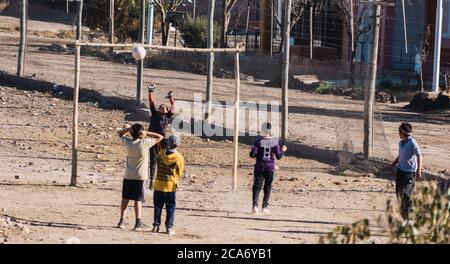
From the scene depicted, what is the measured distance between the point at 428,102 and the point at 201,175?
12.2 metres

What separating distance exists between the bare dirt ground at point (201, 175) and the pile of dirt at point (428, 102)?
19.0 inches

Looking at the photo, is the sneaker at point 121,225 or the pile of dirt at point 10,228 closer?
the pile of dirt at point 10,228

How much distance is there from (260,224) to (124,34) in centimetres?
3302

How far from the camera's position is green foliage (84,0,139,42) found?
4641 centimetres

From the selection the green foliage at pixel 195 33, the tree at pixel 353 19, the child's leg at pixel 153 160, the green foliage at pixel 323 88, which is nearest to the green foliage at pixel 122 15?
the green foliage at pixel 195 33

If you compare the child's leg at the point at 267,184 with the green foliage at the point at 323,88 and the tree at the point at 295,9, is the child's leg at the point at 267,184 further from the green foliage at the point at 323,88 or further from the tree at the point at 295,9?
the tree at the point at 295,9

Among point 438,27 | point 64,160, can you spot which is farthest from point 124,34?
point 64,160

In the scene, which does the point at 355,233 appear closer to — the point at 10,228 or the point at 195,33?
the point at 10,228

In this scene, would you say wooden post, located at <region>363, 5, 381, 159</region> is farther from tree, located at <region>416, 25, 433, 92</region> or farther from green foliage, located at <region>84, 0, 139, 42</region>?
green foliage, located at <region>84, 0, 139, 42</region>

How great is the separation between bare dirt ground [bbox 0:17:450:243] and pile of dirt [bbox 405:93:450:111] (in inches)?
19.0

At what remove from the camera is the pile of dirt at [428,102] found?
29391 millimetres

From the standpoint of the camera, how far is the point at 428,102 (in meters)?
29.5

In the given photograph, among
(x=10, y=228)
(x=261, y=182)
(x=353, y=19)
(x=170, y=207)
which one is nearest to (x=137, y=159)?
(x=170, y=207)
